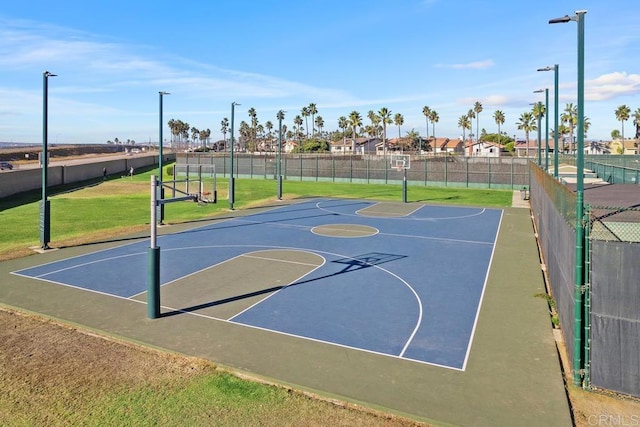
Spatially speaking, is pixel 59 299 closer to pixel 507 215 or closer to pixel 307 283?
pixel 307 283

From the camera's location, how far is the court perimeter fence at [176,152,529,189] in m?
48.1

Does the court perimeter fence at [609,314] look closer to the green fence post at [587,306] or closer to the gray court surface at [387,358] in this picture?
the green fence post at [587,306]

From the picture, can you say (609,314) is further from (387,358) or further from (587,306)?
(387,358)

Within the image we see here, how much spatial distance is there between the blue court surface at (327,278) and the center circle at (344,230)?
5 centimetres

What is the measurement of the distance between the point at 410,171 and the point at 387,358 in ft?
144

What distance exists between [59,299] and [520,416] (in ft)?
38.5

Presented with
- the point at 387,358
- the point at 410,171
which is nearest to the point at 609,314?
the point at 387,358

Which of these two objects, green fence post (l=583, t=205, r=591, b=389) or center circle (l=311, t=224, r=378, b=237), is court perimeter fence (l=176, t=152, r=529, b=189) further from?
green fence post (l=583, t=205, r=591, b=389)

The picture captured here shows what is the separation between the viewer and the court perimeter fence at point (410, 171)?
48125 millimetres

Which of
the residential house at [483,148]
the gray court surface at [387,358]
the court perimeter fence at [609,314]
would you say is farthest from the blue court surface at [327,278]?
the residential house at [483,148]

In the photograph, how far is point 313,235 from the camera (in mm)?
22703

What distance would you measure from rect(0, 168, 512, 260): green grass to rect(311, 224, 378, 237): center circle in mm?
6365

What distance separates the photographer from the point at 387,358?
9539 millimetres

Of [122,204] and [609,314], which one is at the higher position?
[122,204]
